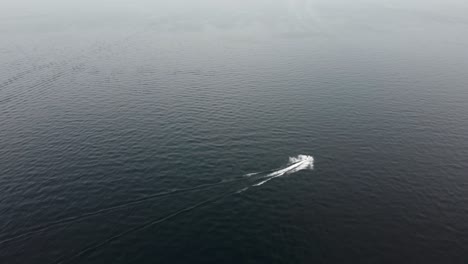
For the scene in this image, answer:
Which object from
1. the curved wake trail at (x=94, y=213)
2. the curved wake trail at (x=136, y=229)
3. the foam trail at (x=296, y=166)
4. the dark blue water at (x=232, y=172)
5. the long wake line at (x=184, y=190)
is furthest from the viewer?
the foam trail at (x=296, y=166)

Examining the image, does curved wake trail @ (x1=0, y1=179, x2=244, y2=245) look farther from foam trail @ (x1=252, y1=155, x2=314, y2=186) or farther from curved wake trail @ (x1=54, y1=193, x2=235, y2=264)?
foam trail @ (x1=252, y1=155, x2=314, y2=186)

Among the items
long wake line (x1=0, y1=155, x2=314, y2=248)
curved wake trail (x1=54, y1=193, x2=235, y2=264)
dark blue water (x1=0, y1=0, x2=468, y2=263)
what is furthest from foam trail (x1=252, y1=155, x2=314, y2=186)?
curved wake trail (x1=54, y1=193, x2=235, y2=264)

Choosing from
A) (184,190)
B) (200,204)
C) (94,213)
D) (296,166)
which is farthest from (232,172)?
(94,213)

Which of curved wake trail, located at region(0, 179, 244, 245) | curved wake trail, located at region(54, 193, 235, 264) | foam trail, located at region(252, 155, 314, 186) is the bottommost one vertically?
curved wake trail, located at region(54, 193, 235, 264)

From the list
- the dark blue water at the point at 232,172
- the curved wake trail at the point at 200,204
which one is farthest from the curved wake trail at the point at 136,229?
the dark blue water at the point at 232,172

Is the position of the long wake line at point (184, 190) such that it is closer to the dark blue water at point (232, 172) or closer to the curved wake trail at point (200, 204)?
the curved wake trail at point (200, 204)

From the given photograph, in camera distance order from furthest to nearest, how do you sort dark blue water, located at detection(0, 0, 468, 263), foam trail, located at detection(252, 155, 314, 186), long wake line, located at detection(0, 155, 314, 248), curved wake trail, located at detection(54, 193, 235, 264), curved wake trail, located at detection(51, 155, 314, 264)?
1. foam trail, located at detection(252, 155, 314, 186)
2. long wake line, located at detection(0, 155, 314, 248)
3. dark blue water, located at detection(0, 0, 468, 263)
4. curved wake trail, located at detection(51, 155, 314, 264)
5. curved wake trail, located at detection(54, 193, 235, 264)

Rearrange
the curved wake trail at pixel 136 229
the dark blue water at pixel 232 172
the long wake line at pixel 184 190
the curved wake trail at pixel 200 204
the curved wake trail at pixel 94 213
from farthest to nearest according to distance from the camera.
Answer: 1. the long wake line at pixel 184 190
2. the curved wake trail at pixel 94 213
3. the dark blue water at pixel 232 172
4. the curved wake trail at pixel 200 204
5. the curved wake trail at pixel 136 229

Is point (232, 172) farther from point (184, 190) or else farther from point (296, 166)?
point (296, 166)
